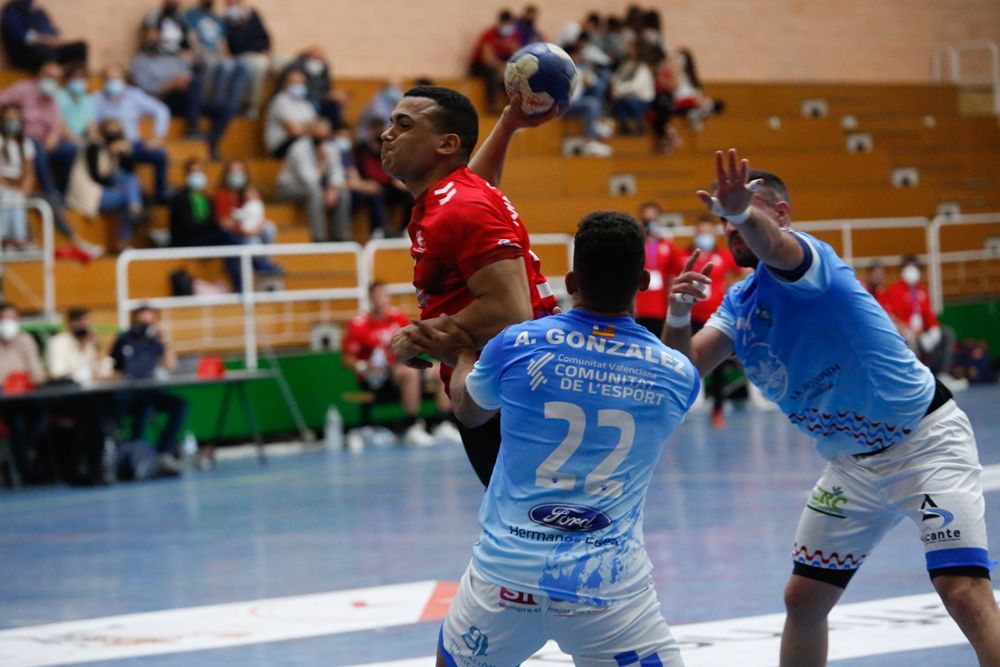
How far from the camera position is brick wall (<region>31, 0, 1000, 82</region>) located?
22.4 meters

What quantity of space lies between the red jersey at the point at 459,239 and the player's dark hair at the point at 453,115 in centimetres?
11

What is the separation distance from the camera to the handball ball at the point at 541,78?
5395 mm

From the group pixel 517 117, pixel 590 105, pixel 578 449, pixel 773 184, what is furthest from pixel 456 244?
pixel 590 105

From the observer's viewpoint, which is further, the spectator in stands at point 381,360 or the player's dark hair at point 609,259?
the spectator in stands at point 381,360

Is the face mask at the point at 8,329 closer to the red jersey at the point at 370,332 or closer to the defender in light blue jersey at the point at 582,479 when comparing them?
the red jersey at the point at 370,332

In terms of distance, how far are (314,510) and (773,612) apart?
527 cm

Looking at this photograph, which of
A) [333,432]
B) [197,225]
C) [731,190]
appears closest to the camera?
[731,190]

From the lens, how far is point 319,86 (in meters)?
20.6

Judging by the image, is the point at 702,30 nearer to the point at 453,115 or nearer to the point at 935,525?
the point at 453,115

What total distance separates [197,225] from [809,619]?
1326cm

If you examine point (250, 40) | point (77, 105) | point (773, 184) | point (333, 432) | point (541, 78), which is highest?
point (250, 40)

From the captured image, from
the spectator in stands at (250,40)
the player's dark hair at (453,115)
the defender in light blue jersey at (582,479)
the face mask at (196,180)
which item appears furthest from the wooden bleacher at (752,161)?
the defender in light blue jersey at (582,479)

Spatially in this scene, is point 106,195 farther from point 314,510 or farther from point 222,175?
point 314,510

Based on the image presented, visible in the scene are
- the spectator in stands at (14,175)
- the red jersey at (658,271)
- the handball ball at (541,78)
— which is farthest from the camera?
the red jersey at (658,271)
